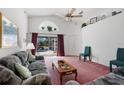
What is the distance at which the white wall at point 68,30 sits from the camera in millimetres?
5035

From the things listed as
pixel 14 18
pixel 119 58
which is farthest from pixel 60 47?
pixel 119 58

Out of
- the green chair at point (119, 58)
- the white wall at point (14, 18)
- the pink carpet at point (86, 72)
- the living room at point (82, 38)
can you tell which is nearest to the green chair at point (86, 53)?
the living room at point (82, 38)

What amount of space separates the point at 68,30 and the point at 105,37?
1510 millimetres

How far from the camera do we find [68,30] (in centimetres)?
533

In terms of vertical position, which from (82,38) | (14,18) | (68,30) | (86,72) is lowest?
(86,72)

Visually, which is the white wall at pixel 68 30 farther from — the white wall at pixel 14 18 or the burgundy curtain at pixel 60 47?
the white wall at pixel 14 18

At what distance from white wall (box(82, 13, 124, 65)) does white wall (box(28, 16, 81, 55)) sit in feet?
1.06

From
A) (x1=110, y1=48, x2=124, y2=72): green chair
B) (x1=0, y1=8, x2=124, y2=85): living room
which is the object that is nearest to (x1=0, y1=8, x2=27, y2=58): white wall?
(x1=0, y1=8, x2=124, y2=85): living room

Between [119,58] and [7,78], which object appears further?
[119,58]

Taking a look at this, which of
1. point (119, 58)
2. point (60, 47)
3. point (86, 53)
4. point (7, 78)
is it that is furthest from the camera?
point (60, 47)

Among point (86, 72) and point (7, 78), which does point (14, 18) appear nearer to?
point (86, 72)

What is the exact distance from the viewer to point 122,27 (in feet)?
Answer: 12.8

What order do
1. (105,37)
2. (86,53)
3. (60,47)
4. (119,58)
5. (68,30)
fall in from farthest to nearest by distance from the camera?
(60,47) < (68,30) < (86,53) < (105,37) < (119,58)
